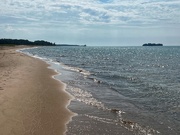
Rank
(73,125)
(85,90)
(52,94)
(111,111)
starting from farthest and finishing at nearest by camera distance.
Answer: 1. (85,90)
2. (52,94)
3. (111,111)
4. (73,125)

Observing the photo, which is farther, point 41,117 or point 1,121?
point 41,117

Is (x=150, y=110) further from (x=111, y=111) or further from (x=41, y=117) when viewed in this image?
(x=41, y=117)

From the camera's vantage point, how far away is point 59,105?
14148mm

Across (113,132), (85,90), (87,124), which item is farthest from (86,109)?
(85,90)

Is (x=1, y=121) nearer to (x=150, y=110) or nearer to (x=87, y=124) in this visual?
(x=87, y=124)

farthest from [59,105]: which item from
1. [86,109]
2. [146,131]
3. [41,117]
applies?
[146,131]

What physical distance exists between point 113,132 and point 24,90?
8520 mm

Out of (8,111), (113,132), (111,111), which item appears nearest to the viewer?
(113,132)

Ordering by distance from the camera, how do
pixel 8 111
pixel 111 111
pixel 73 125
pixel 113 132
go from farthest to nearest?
pixel 111 111, pixel 8 111, pixel 73 125, pixel 113 132

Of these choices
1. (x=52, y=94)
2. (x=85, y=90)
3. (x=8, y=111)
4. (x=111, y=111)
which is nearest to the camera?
A: (x=8, y=111)

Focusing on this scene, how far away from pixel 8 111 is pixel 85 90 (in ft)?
27.5

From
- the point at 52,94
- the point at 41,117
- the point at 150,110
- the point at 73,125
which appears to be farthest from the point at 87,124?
the point at 52,94

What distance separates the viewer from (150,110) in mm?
14172

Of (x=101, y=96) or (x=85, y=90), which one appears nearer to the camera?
(x=101, y=96)
